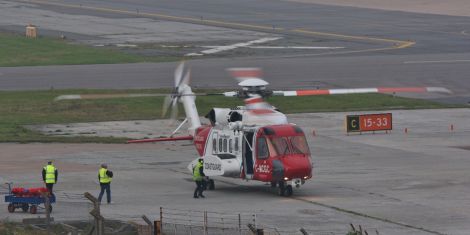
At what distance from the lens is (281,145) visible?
45281mm

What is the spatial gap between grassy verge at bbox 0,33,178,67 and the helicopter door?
5390 centimetres

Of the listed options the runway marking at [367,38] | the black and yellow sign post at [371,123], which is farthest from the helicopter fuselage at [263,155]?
the runway marking at [367,38]

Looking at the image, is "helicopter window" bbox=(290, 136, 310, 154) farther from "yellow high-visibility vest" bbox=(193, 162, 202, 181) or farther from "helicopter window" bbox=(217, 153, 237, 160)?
"yellow high-visibility vest" bbox=(193, 162, 202, 181)

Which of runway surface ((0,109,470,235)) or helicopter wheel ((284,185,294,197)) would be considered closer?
runway surface ((0,109,470,235))

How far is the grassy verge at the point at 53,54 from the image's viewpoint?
99938 mm

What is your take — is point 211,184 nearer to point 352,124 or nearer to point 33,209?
point 33,209

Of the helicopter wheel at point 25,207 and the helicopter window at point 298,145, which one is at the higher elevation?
the helicopter window at point 298,145

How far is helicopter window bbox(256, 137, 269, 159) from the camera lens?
45406 mm

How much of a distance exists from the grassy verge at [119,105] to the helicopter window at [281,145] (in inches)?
1044

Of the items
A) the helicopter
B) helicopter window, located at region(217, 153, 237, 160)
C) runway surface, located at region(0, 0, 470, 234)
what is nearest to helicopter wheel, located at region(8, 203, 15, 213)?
runway surface, located at region(0, 0, 470, 234)

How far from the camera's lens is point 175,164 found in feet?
183

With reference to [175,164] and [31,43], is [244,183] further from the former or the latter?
[31,43]

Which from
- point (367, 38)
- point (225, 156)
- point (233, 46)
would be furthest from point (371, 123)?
point (367, 38)

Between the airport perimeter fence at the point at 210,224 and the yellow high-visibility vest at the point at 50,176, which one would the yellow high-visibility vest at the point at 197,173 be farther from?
the yellow high-visibility vest at the point at 50,176
